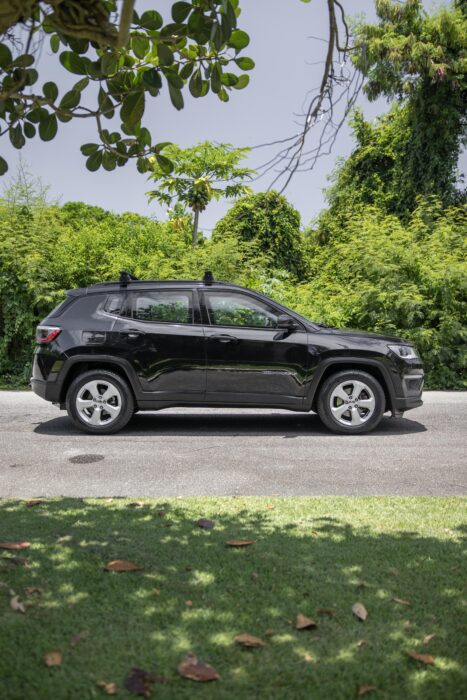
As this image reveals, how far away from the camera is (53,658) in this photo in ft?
8.39

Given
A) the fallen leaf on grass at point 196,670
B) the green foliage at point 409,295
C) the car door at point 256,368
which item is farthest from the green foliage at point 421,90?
the fallen leaf on grass at point 196,670

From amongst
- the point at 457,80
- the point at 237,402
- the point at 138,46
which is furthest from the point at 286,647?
the point at 457,80

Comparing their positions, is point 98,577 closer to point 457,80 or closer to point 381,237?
point 381,237

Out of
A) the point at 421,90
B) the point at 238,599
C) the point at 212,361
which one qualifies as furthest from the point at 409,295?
the point at 421,90

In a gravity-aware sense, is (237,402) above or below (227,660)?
above

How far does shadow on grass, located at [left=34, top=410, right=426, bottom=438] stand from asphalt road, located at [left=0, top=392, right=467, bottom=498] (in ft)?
0.04

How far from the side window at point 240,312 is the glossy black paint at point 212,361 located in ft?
0.44

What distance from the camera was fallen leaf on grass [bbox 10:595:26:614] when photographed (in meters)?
2.97

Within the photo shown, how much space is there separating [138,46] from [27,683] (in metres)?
3.09

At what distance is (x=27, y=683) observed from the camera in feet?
7.89

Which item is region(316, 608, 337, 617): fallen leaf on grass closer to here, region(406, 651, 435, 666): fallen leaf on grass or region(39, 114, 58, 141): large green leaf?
region(406, 651, 435, 666): fallen leaf on grass

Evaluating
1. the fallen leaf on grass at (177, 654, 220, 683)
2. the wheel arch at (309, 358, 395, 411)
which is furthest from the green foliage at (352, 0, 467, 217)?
the fallen leaf on grass at (177, 654, 220, 683)

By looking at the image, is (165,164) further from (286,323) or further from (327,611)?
(286,323)

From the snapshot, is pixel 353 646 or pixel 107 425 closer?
pixel 353 646
